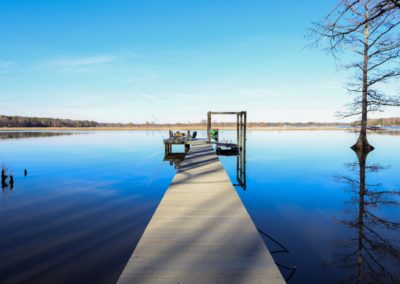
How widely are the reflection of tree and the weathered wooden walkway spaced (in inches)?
102

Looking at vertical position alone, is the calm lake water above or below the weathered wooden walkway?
below

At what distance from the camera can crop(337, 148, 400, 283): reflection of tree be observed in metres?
4.88

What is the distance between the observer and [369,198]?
10.5 metres

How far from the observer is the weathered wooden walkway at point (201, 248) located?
3.17 metres

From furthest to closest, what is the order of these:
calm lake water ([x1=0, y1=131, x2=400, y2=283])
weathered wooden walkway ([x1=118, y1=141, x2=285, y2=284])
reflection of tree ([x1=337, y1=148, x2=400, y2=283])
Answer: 1. calm lake water ([x1=0, y1=131, x2=400, y2=283])
2. reflection of tree ([x1=337, y1=148, x2=400, y2=283])
3. weathered wooden walkway ([x1=118, y1=141, x2=285, y2=284])

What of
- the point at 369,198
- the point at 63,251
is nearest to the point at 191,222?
the point at 63,251

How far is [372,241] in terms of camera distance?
20.7 ft

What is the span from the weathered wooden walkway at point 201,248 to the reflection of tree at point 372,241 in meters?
2.59

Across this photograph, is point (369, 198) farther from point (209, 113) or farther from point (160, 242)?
point (209, 113)

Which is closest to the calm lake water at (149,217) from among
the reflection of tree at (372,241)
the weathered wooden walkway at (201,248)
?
the reflection of tree at (372,241)

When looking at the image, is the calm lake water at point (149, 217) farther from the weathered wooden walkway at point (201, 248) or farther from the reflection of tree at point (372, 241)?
the weathered wooden walkway at point (201, 248)

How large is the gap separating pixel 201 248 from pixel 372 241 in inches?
208

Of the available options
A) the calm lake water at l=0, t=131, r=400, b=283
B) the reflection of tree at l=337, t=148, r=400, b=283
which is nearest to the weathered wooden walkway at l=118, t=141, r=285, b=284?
the calm lake water at l=0, t=131, r=400, b=283

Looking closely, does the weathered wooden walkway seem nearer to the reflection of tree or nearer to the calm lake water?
the calm lake water
